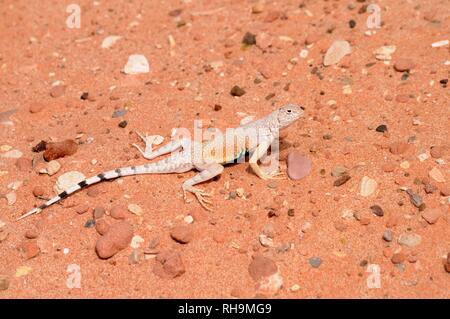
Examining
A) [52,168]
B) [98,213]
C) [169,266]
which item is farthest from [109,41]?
[169,266]

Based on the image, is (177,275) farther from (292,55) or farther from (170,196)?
(292,55)

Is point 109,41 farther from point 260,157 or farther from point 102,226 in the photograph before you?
point 102,226

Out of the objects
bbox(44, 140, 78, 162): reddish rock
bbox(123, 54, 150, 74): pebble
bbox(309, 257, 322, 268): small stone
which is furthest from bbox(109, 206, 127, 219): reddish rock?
bbox(123, 54, 150, 74): pebble

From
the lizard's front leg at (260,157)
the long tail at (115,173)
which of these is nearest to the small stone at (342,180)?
the lizard's front leg at (260,157)

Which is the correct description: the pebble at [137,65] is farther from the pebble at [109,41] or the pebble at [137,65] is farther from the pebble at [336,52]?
the pebble at [336,52]

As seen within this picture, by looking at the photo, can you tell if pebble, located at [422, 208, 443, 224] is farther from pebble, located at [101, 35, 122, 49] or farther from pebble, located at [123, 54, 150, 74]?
pebble, located at [101, 35, 122, 49]

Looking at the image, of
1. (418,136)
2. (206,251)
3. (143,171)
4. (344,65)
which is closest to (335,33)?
(344,65)
